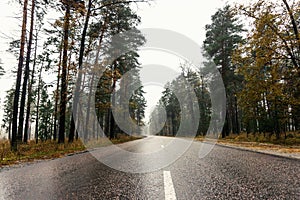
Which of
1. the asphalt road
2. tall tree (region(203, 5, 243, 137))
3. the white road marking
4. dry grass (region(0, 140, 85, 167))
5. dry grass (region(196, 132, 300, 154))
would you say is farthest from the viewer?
tall tree (region(203, 5, 243, 137))

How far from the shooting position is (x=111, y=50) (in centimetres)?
2369

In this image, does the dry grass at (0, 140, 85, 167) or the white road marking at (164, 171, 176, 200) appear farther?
→ the dry grass at (0, 140, 85, 167)

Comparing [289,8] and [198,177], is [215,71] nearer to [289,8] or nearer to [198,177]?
[289,8]

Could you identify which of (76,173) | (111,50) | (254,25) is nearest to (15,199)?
(76,173)

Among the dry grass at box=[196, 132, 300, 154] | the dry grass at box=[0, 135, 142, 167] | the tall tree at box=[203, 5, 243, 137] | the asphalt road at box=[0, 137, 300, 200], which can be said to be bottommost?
the dry grass at box=[196, 132, 300, 154]

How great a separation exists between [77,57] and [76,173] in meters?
13.5

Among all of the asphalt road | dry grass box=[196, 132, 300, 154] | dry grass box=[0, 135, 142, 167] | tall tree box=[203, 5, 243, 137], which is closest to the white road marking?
the asphalt road

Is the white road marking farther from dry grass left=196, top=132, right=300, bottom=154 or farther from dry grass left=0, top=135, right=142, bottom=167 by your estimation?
dry grass left=196, top=132, right=300, bottom=154

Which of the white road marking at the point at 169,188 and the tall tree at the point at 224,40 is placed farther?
the tall tree at the point at 224,40

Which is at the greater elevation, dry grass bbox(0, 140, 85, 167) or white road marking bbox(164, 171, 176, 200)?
white road marking bbox(164, 171, 176, 200)

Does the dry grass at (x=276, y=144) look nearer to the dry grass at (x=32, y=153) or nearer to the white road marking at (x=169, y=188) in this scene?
the white road marking at (x=169, y=188)

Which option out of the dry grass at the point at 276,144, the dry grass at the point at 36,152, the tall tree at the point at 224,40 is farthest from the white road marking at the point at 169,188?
the tall tree at the point at 224,40

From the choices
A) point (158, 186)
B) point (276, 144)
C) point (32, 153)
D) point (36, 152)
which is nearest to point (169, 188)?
point (158, 186)

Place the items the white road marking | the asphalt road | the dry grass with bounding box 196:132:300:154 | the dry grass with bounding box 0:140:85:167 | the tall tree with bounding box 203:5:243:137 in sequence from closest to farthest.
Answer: the white road marking
the asphalt road
the dry grass with bounding box 0:140:85:167
the dry grass with bounding box 196:132:300:154
the tall tree with bounding box 203:5:243:137
